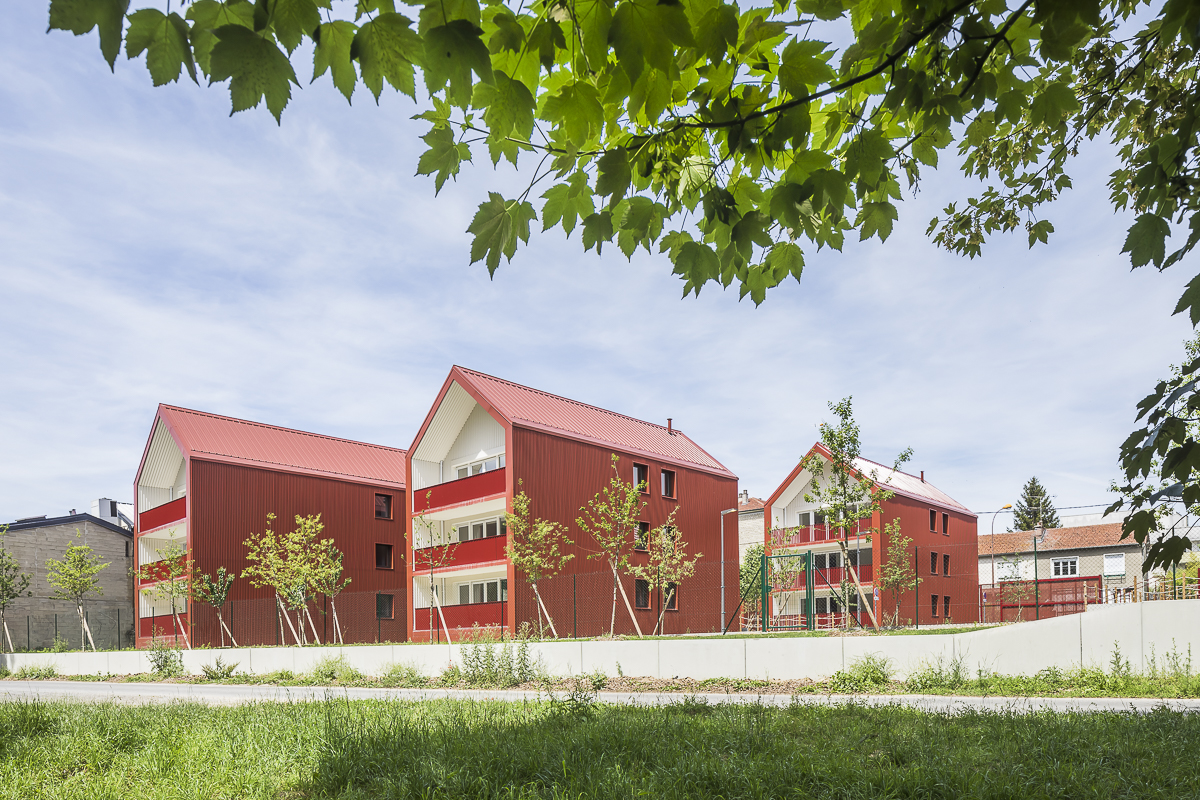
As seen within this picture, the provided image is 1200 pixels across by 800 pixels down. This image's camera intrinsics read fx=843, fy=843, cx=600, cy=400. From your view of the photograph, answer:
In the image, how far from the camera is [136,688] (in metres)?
21.0

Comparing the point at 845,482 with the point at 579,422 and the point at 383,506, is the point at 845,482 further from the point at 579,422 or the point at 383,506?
the point at 383,506

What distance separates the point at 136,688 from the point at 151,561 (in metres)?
17.9

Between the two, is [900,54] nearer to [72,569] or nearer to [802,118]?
[802,118]

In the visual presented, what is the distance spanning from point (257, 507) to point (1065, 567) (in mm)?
51175

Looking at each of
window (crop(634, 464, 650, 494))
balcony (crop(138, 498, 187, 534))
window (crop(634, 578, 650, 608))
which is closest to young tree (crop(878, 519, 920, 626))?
window (crop(634, 578, 650, 608))

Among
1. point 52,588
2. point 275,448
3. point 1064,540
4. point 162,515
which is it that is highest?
point 275,448

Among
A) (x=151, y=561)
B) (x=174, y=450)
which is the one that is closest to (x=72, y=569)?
(x=151, y=561)

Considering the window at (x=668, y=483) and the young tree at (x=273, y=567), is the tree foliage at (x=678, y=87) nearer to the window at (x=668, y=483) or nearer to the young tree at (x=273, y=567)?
the young tree at (x=273, y=567)

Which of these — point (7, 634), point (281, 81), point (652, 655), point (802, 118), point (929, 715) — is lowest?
point (7, 634)

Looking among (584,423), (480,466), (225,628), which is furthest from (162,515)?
(584,423)

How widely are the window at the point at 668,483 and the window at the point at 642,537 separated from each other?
85.6 inches

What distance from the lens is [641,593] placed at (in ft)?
98.9

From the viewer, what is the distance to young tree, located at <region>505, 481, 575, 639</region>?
2480cm

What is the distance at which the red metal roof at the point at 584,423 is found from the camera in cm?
2928
